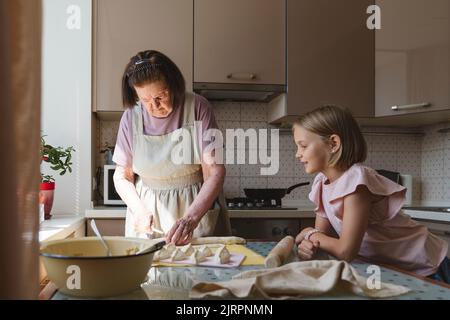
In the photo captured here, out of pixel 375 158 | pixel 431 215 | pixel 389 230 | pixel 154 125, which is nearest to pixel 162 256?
pixel 389 230

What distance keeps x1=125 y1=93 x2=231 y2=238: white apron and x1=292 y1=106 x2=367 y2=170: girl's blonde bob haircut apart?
0.38 metres

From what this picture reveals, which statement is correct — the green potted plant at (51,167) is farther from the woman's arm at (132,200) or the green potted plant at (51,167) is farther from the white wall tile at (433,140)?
the white wall tile at (433,140)

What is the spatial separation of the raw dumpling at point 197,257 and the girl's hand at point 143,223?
37 centimetres

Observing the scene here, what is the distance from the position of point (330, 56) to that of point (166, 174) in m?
1.04

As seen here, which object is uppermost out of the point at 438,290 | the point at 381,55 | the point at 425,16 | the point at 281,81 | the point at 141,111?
the point at 425,16

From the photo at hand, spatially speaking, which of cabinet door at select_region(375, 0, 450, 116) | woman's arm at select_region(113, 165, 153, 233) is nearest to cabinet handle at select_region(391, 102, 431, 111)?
cabinet door at select_region(375, 0, 450, 116)

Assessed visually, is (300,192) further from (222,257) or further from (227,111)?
(222,257)

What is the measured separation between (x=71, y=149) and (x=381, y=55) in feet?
4.60

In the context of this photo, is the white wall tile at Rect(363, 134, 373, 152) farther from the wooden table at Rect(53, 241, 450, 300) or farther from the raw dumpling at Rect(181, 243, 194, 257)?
the raw dumpling at Rect(181, 243, 194, 257)

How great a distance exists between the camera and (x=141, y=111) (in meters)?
1.33

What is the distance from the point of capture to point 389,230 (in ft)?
3.22

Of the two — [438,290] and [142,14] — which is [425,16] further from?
[438,290]
